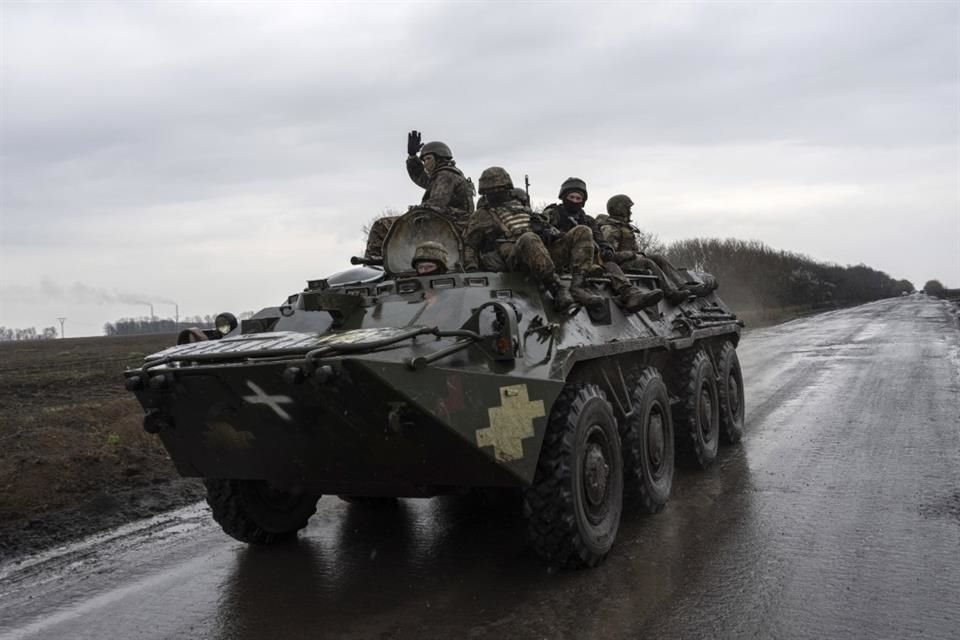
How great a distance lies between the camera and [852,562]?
4871mm

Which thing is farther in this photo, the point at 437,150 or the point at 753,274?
the point at 753,274

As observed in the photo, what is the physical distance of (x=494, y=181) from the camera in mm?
6035

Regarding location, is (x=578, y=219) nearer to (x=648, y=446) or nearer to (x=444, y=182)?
(x=444, y=182)

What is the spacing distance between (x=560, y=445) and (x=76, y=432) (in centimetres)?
631

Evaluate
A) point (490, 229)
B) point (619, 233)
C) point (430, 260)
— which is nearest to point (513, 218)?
point (490, 229)

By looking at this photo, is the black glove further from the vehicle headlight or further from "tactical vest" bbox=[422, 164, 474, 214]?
the vehicle headlight

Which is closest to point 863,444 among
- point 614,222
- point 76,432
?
point 614,222

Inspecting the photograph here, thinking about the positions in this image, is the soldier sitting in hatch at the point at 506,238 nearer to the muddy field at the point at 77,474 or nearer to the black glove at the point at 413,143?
the black glove at the point at 413,143

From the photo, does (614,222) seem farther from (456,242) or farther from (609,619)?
(609,619)

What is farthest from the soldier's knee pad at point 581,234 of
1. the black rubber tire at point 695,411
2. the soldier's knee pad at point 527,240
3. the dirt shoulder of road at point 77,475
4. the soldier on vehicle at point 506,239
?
the dirt shoulder of road at point 77,475

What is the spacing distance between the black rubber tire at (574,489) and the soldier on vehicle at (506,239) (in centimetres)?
72

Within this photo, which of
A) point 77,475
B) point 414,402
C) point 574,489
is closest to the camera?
point 414,402

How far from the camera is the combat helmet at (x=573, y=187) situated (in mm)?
7215

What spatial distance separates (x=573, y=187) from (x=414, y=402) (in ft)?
11.9
